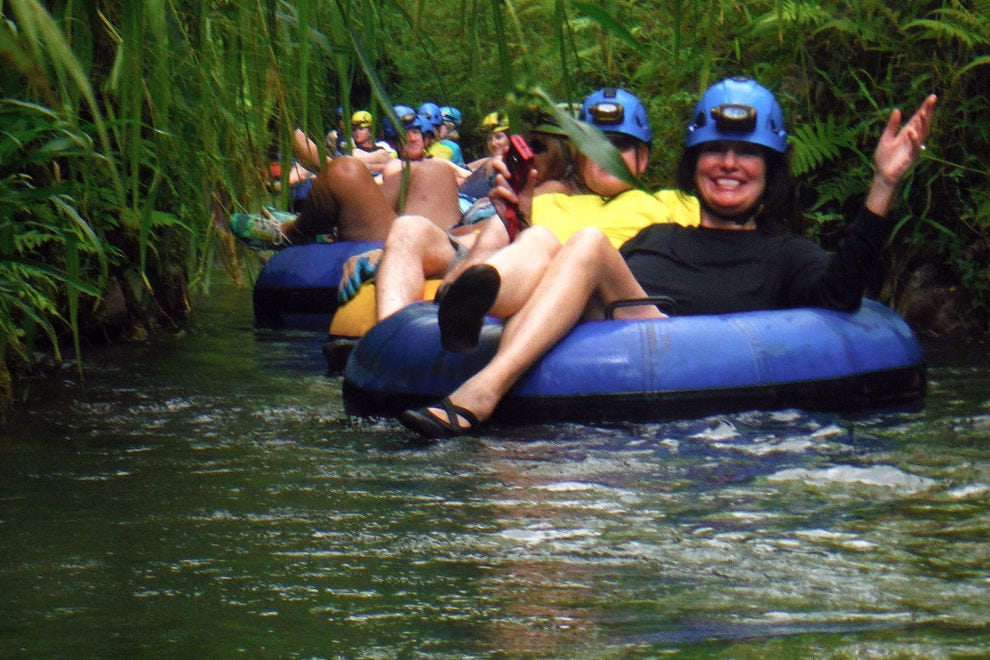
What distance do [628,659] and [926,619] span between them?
50 cm

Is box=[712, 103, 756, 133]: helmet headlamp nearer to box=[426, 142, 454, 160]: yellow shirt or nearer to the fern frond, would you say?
the fern frond

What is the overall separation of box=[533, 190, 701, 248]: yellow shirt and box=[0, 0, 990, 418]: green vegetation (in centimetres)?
56

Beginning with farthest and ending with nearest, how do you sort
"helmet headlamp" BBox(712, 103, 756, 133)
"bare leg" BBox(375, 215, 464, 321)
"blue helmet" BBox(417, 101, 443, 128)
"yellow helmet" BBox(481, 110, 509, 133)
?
"blue helmet" BBox(417, 101, 443, 128), "bare leg" BBox(375, 215, 464, 321), "helmet headlamp" BBox(712, 103, 756, 133), "yellow helmet" BBox(481, 110, 509, 133)

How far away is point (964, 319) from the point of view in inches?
284

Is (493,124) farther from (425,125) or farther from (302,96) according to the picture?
(425,125)

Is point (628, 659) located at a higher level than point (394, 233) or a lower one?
lower

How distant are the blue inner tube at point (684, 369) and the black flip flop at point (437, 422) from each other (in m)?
0.27

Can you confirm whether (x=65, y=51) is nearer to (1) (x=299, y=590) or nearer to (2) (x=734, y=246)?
(1) (x=299, y=590)

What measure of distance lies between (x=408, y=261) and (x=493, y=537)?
2.86m

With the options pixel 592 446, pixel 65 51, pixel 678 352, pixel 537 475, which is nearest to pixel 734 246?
pixel 678 352

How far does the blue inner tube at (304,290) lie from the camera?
8.20m

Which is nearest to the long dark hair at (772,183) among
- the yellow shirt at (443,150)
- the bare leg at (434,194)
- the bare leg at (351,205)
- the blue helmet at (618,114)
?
the blue helmet at (618,114)

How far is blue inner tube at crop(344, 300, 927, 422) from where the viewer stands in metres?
4.51

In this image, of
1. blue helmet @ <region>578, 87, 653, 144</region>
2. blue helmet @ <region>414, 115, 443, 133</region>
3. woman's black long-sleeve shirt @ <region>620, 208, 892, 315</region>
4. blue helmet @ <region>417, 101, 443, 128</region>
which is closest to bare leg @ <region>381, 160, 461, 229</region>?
blue helmet @ <region>578, 87, 653, 144</region>
